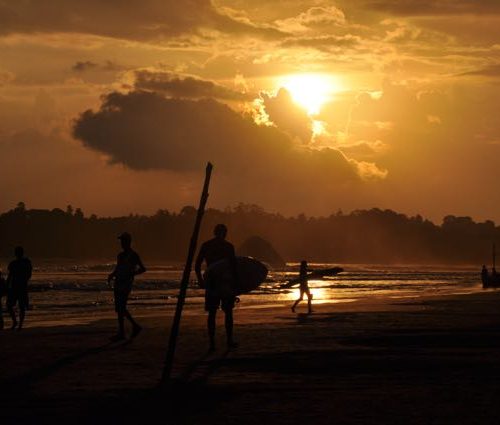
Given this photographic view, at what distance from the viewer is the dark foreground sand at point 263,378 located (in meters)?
10.6

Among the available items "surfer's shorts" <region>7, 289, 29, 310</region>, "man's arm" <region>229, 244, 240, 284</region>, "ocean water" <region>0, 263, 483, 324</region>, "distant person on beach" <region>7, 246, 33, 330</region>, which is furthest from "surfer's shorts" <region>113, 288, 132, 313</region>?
"ocean water" <region>0, 263, 483, 324</region>

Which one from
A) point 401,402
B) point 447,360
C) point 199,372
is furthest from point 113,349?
point 401,402

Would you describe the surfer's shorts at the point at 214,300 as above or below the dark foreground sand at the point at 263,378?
above

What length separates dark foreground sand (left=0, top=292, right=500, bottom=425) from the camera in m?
10.6

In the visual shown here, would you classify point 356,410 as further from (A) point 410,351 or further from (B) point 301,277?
(B) point 301,277

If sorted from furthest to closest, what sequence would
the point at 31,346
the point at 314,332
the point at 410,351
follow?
the point at 314,332 < the point at 31,346 < the point at 410,351

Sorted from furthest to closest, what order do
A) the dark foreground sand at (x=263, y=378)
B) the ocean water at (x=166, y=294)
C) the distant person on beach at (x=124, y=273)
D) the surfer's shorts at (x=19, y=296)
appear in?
the ocean water at (x=166, y=294)
the surfer's shorts at (x=19, y=296)
the distant person on beach at (x=124, y=273)
the dark foreground sand at (x=263, y=378)

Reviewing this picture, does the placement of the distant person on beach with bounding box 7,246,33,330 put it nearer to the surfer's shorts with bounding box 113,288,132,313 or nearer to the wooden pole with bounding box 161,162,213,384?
the surfer's shorts with bounding box 113,288,132,313

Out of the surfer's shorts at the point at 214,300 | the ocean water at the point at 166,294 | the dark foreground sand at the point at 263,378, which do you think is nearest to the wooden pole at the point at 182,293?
the dark foreground sand at the point at 263,378

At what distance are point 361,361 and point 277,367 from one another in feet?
4.98

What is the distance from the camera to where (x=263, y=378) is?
13.6 metres

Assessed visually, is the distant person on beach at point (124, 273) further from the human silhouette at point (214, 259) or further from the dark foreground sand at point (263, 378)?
the human silhouette at point (214, 259)

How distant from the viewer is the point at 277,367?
49.1 ft

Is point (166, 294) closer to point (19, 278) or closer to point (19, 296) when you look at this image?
point (19, 296)
